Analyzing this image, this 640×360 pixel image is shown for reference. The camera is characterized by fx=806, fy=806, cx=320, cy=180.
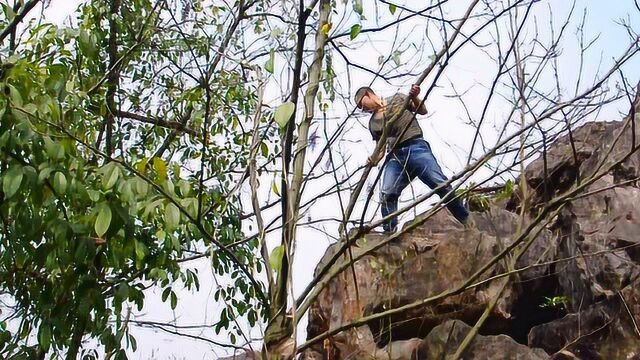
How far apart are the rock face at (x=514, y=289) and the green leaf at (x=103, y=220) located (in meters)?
2.26

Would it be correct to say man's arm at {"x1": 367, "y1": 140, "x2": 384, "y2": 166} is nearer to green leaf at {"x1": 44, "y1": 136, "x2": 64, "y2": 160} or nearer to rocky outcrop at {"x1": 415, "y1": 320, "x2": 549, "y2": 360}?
green leaf at {"x1": 44, "y1": 136, "x2": 64, "y2": 160}

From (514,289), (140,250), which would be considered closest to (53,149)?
(140,250)

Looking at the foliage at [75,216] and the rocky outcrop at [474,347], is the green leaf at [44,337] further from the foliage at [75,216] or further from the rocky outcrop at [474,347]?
the rocky outcrop at [474,347]

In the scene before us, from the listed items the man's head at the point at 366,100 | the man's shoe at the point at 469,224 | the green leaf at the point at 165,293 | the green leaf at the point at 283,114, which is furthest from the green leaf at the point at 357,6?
the man's shoe at the point at 469,224

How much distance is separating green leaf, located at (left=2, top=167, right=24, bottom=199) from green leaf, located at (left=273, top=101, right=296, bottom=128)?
976mm

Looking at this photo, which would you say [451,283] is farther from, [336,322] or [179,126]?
[179,126]

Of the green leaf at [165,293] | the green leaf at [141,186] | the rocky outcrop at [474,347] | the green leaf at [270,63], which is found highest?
the green leaf at [270,63]

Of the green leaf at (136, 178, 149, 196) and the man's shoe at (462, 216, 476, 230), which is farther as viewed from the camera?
the man's shoe at (462, 216, 476, 230)

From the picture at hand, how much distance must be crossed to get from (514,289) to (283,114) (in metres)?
4.24

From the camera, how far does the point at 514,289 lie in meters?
6.23

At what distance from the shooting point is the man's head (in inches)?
123

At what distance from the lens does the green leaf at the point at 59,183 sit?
2.84 m

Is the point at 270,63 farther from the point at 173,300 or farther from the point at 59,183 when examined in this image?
the point at 173,300

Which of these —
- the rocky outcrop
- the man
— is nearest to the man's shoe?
the man
